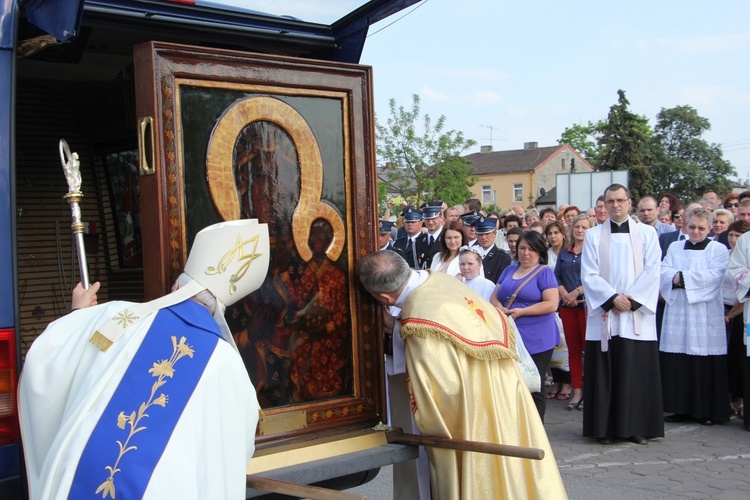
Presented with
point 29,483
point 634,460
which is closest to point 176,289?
point 29,483

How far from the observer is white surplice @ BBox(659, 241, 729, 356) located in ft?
27.9

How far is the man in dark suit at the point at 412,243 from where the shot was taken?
11.1 metres

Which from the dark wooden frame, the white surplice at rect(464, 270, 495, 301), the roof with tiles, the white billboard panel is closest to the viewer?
the dark wooden frame

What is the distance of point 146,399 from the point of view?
2943 millimetres

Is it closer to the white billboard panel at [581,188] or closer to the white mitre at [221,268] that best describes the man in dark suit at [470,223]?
the white mitre at [221,268]

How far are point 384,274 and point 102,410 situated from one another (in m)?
1.72

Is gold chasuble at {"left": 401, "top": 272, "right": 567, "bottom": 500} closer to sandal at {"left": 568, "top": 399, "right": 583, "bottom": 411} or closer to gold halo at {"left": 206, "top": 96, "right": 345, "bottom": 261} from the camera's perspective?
gold halo at {"left": 206, "top": 96, "right": 345, "bottom": 261}

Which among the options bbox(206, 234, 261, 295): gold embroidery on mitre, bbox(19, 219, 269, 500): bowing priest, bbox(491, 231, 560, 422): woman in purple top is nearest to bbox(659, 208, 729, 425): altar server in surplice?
bbox(491, 231, 560, 422): woman in purple top

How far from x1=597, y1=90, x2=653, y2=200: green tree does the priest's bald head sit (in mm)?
49141

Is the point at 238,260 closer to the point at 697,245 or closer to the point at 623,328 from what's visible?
the point at 623,328

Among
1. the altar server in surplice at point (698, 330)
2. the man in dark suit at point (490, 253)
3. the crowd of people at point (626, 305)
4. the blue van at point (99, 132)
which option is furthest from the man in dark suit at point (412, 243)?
the blue van at point (99, 132)

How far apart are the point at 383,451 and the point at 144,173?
170 centimetres

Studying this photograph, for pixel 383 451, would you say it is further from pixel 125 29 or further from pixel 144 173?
pixel 125 29

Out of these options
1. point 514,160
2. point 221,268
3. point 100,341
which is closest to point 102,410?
point 100,341
